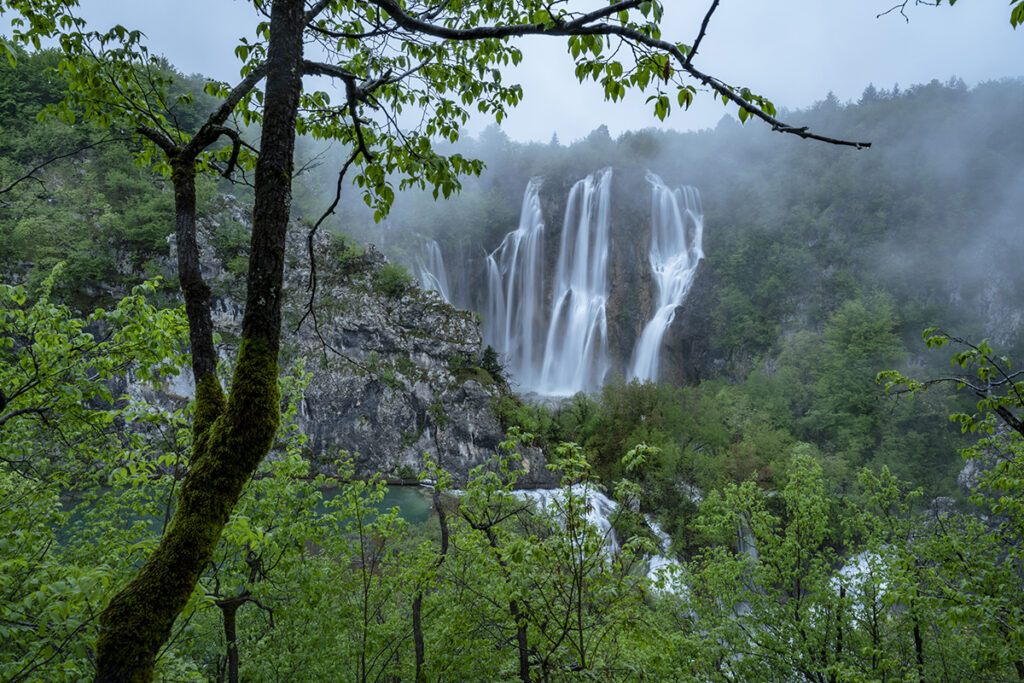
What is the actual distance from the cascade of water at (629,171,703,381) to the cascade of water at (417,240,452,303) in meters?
16.8

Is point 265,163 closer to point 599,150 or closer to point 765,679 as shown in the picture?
point 765,679

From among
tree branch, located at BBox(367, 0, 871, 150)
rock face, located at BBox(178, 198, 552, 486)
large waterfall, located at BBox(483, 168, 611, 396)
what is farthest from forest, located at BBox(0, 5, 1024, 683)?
large waterfall, located at BBox(483, 168, 611, 396)

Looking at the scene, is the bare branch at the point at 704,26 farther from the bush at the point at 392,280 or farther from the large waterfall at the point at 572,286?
the large waterfall at the point at 572,286

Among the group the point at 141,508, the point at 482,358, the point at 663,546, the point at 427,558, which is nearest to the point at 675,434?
the point at 663,546

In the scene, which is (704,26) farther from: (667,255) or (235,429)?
(667,255)

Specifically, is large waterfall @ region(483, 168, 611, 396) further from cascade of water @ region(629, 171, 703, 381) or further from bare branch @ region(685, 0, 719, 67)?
bare branch @ region(685, 0, 719, 67)

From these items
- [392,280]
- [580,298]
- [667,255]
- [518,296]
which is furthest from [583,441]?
[667,255]

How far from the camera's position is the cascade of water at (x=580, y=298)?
1432 inches

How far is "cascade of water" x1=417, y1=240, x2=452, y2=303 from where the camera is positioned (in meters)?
38.3

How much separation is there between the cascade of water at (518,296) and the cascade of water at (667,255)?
8569 millimetres

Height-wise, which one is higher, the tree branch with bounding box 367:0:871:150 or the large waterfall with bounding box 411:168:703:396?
the large waterfall with bounding box 411:168:703:396

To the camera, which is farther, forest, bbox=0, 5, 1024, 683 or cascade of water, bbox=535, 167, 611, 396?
cascade of water, bbox=535, 167, 611, 396

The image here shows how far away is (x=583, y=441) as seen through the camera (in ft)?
74.6

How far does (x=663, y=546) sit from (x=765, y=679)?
10.6 metres
